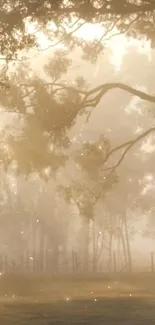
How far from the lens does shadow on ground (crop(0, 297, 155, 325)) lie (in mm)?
15156

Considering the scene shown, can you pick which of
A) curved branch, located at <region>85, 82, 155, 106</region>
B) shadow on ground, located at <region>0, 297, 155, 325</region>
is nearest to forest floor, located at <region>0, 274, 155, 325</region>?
shadow on ground, located at <region>0, 297, 155, 325</region>

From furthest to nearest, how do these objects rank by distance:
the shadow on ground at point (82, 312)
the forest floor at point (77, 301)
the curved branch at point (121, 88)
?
the curved branch at point (121, 88) → the forest floor at point (77, 301) → the shadow on ground at point (82, 312)

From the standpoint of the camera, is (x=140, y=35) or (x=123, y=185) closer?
Answer: (x=140, y=35)

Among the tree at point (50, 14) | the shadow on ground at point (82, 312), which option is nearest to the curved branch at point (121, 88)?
the tree at point (50, 14)

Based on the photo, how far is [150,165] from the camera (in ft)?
161

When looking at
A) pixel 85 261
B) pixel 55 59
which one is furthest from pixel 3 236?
pixel 55 59

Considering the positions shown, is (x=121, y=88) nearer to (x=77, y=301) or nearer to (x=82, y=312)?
(x=82, y=312)

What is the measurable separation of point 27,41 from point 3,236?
4190 centimetres

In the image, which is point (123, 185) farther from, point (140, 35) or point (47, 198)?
point (140, 35)

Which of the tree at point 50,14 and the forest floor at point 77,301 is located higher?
the tree at point 50,14

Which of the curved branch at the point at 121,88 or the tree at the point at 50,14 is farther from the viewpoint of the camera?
the curved branch at the point at 121,88

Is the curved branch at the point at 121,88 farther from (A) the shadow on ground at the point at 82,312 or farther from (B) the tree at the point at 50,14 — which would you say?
(A) the shadow on ground at the point at 82,312

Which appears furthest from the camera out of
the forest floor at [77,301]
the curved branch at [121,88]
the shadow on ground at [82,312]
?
the curved branch at [121,88]

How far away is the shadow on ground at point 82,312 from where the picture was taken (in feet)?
49.7
